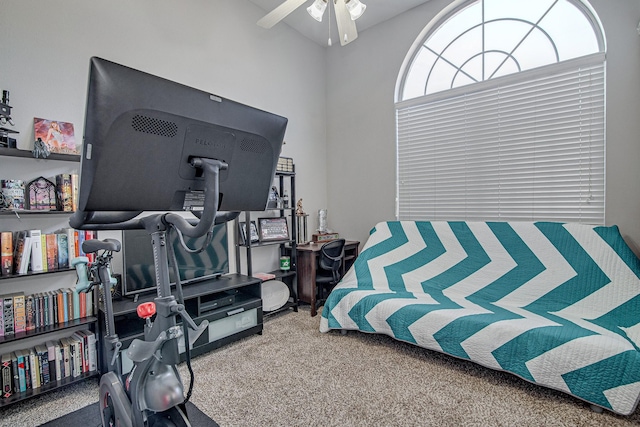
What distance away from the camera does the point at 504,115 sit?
308 centimetres

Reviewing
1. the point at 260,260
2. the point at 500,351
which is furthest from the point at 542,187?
the point at 260,260

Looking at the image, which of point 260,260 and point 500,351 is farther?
point 260,260

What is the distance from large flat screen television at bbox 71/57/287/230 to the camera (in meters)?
0.67

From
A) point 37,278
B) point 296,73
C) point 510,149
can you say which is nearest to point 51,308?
point 37,278

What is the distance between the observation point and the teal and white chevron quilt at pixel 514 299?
5.95ft

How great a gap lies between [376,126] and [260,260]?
6.80 ft

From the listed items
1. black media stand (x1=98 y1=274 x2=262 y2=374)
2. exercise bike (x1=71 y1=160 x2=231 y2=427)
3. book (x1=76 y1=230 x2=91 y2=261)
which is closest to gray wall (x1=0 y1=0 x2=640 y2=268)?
book (x1=76 y1=230 x2=91 y2=261)

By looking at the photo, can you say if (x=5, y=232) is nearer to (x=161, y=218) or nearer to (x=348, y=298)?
(x=161, y=218)

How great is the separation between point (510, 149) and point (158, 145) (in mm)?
3184

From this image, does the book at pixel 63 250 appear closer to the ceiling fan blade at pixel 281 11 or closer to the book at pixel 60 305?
the book at pixel 60 305

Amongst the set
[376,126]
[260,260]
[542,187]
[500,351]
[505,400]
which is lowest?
[505,400]

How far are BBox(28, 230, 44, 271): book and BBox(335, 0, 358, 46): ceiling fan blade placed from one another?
7.76 ft

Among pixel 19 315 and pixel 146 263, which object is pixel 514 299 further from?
pixel 19 315

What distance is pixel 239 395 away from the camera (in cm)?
200
